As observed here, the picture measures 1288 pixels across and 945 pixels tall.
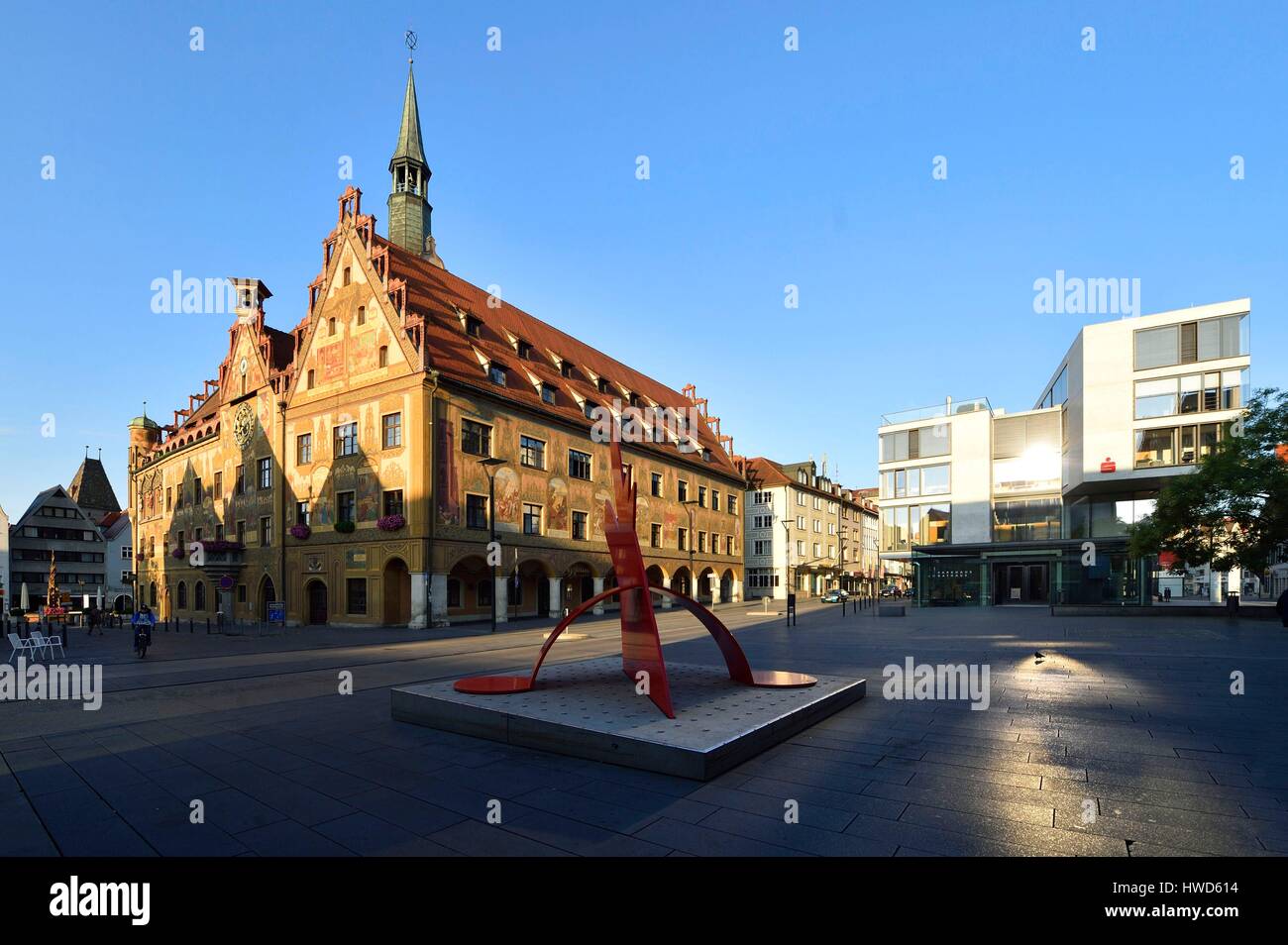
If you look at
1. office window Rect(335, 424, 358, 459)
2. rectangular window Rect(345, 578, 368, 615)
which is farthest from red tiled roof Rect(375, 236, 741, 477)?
rectangular window Rect(345, 578, 368, 615)

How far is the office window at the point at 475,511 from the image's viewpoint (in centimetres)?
3306

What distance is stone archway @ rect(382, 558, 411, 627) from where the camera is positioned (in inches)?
1268

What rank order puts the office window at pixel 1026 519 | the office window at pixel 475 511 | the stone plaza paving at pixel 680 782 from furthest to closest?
the office window at pixel 1026 519, the office window at pixel 475 511, the stone plaza paving at pixel 680 782

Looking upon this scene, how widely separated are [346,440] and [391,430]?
375 cm

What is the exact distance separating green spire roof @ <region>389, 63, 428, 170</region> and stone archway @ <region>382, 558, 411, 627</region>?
105ft

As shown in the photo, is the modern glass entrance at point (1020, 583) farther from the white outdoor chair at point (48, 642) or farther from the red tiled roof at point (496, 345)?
the white outdoor chair at point (48, 642)

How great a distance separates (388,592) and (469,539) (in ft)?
14.8

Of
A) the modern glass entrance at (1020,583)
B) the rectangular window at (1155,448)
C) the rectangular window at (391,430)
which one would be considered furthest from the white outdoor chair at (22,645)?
the rectangular window at (1155,448)

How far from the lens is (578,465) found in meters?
41.1

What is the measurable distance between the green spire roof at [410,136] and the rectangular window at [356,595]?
31808 mm

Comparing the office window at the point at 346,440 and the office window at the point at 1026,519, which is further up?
the office window at the point at 346,440

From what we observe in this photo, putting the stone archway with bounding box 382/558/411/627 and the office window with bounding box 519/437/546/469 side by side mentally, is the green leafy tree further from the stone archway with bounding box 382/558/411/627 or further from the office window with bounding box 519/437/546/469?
the stone archway with bounding box 382/558/411/627
